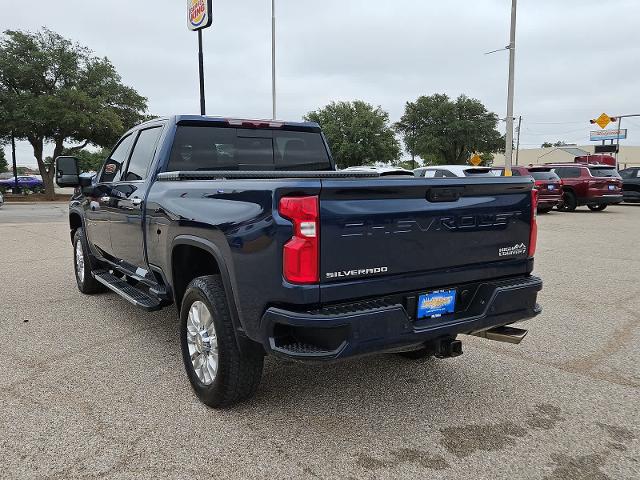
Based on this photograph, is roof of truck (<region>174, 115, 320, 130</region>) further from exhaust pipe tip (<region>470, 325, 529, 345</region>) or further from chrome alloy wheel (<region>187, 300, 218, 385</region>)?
exhaust pipe tip (<region>470, 325, 529, 345</region>)

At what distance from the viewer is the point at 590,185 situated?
18.7 meters

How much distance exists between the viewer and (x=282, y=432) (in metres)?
3.01

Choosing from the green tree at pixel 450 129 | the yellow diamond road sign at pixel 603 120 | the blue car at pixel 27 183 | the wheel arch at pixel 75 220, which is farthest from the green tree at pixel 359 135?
the wheel arch at pixel 75 220

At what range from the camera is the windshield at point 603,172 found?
61.3 feet

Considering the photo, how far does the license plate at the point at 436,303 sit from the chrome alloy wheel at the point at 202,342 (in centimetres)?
122

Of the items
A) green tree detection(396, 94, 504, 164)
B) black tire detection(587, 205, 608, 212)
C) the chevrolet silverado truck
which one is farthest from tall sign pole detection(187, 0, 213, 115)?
green tree detection(396, 94, 504, 164)

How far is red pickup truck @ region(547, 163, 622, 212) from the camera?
61.1ft

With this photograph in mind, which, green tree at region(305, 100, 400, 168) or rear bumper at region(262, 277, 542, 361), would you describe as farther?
green tree at region(305, 100, 400, 168)

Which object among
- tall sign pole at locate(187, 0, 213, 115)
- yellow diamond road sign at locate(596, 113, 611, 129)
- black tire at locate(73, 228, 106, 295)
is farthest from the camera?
yellow diamond road sign at locate(596, 113, 611, 129)

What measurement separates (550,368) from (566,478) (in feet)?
4.99

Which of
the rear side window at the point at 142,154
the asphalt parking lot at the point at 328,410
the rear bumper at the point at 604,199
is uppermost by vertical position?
the rear side window at the point at 142,154

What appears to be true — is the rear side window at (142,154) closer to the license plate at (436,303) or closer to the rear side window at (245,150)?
the rear side window at (245,150)

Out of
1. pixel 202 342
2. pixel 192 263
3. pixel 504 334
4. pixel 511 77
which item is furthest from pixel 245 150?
pixel 511 77

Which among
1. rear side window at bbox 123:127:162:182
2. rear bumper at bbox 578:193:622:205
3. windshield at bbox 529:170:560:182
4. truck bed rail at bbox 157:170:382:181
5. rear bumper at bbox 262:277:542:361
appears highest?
rear side window at bbox 123:127:162:182
